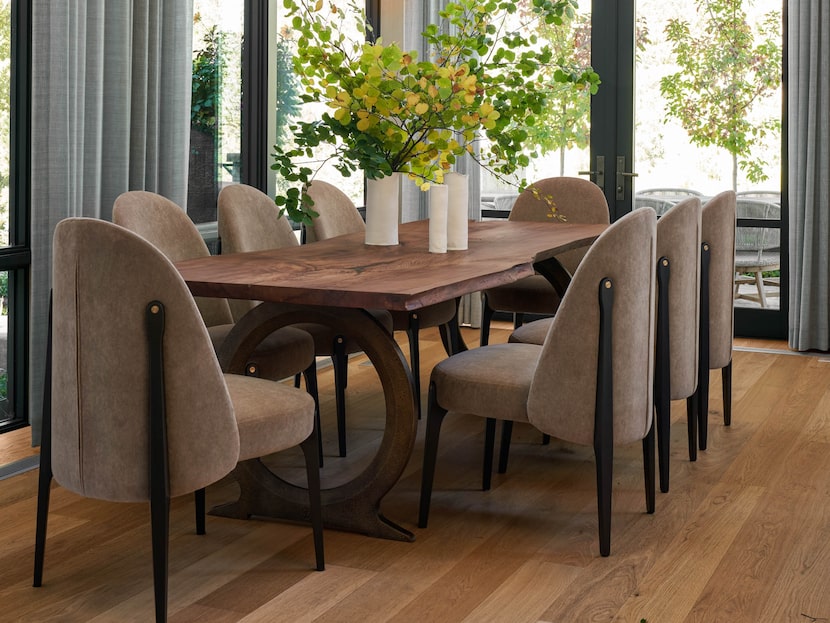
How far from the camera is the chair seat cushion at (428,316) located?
13.1ft

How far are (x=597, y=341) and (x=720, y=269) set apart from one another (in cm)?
130

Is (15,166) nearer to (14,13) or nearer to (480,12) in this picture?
(14,13)

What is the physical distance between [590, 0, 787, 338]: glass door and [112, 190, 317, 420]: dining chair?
120 inches

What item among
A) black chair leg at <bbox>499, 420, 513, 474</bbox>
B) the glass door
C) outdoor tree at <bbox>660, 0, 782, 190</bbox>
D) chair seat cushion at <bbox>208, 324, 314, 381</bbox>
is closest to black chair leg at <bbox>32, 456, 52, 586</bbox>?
chair seat cushion at <bbox>208, 324, 314, 381</bbox>

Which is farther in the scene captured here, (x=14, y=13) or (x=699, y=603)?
(x=14, y=13)

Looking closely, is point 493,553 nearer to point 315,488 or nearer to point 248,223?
point 315,488

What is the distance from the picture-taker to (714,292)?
3.77 m

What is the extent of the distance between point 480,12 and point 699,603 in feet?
6.19

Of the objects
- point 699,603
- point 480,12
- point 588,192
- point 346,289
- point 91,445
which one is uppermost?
point 480,12

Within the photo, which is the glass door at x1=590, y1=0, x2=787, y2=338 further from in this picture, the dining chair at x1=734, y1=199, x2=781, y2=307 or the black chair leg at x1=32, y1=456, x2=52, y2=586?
the black chair leg at x1=32, y1=456, x2=52, y2=586

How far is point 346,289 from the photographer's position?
256cm

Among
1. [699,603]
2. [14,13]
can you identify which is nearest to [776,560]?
[699,603]

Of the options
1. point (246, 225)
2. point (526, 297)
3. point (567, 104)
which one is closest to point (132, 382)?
point (246, 225)

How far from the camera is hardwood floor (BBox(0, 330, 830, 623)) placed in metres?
2.42
